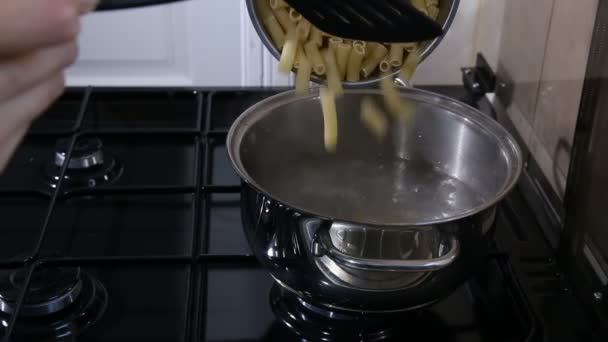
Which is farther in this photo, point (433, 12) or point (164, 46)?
point (164, 46)

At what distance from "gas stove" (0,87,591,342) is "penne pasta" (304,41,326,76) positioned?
13 centimetres

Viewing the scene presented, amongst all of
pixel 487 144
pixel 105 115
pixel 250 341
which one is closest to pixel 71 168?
pixel 105 115

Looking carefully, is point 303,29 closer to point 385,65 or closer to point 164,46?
point 385,65

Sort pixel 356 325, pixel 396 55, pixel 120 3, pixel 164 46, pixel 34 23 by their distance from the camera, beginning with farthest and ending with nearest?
pixel 164 46 → pixel 396 55 → pixel 356 325 → pixel 120 3 → pixel 34 23

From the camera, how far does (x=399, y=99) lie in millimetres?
701

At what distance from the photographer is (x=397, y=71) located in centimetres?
70

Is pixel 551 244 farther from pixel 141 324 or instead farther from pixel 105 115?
pixel 105 115

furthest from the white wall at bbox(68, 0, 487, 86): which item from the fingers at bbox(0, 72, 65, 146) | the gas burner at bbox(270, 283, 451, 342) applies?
the fingers at bbox(0, 72, 65, 146)

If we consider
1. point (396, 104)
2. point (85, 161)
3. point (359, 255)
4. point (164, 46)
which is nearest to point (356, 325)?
point (359, 255)

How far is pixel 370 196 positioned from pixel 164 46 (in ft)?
1.49

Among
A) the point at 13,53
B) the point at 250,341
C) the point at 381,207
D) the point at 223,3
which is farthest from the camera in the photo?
the point at 223,3

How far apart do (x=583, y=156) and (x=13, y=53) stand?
17.1 inches

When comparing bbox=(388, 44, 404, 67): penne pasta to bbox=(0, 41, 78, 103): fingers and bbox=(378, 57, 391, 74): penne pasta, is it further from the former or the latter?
bbox=(0, 41, 78, 103): fingers

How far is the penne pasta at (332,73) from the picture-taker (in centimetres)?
68
